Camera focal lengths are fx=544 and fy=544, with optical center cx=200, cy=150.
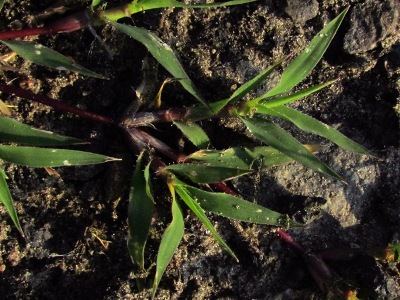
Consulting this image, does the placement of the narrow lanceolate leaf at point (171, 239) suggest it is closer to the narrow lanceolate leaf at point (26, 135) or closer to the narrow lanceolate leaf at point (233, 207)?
the narrow lanceolate leaf at point (233, 207)

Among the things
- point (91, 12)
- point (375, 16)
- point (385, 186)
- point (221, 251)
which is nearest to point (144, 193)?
point (221, 251)

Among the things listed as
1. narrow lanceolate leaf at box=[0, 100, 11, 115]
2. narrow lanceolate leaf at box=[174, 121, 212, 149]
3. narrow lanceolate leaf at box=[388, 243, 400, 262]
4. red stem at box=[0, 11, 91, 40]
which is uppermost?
red stem at box=[0, 11, 91, 40]

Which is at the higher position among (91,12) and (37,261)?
(91,12)

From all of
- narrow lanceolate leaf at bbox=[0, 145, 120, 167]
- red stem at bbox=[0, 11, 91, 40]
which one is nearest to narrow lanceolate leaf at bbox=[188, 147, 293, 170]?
narrow lanceolate leaf at bbox=[0, 145, 120, 167]

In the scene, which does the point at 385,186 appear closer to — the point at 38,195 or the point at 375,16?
the point at 375,16

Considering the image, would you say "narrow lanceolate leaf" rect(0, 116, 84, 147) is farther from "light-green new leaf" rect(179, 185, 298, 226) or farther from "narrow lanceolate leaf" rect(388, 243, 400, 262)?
"narrow lanceolate leaf" rect(388, 243, 400, 262)

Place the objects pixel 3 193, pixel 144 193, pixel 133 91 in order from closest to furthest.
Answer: pixel 3 193, pixel 144 193, pixel 133 91

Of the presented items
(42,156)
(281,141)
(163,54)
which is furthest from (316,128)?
(42,156)
